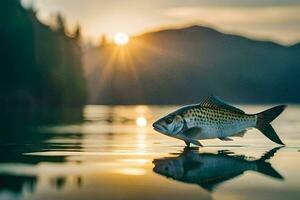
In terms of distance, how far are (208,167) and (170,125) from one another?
2702mm

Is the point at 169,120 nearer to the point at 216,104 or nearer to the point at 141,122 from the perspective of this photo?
the point at 216,104

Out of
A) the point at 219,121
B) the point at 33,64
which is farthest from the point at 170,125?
the point at 33,64

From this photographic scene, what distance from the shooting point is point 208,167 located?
11406 mm

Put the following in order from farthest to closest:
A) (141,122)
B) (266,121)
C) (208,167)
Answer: (141,122) < (266,121) < (208,167)

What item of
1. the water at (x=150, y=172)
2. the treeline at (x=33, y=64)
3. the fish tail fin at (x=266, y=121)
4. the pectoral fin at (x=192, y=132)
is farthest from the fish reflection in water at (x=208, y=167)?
the treeline at (x=33, y=64)

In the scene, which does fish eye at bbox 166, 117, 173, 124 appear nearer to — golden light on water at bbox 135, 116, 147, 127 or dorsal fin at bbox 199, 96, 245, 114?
dorsal fin at bbox 199, 96, 245, 114

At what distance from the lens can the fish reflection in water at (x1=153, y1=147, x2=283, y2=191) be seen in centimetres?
999

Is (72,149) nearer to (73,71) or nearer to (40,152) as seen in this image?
(40,152)

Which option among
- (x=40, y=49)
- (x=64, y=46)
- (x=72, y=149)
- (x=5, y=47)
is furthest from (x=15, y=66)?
(x=72, y=149)

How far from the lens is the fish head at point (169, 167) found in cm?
1055

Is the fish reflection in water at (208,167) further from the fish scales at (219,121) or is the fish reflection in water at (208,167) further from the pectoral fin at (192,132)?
the fish scales at (219,121)

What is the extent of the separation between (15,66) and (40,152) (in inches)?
3866

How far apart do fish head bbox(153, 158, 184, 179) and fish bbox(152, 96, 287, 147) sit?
1385 millimetres

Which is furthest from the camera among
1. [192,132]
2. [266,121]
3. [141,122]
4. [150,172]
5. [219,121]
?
[141,122]
